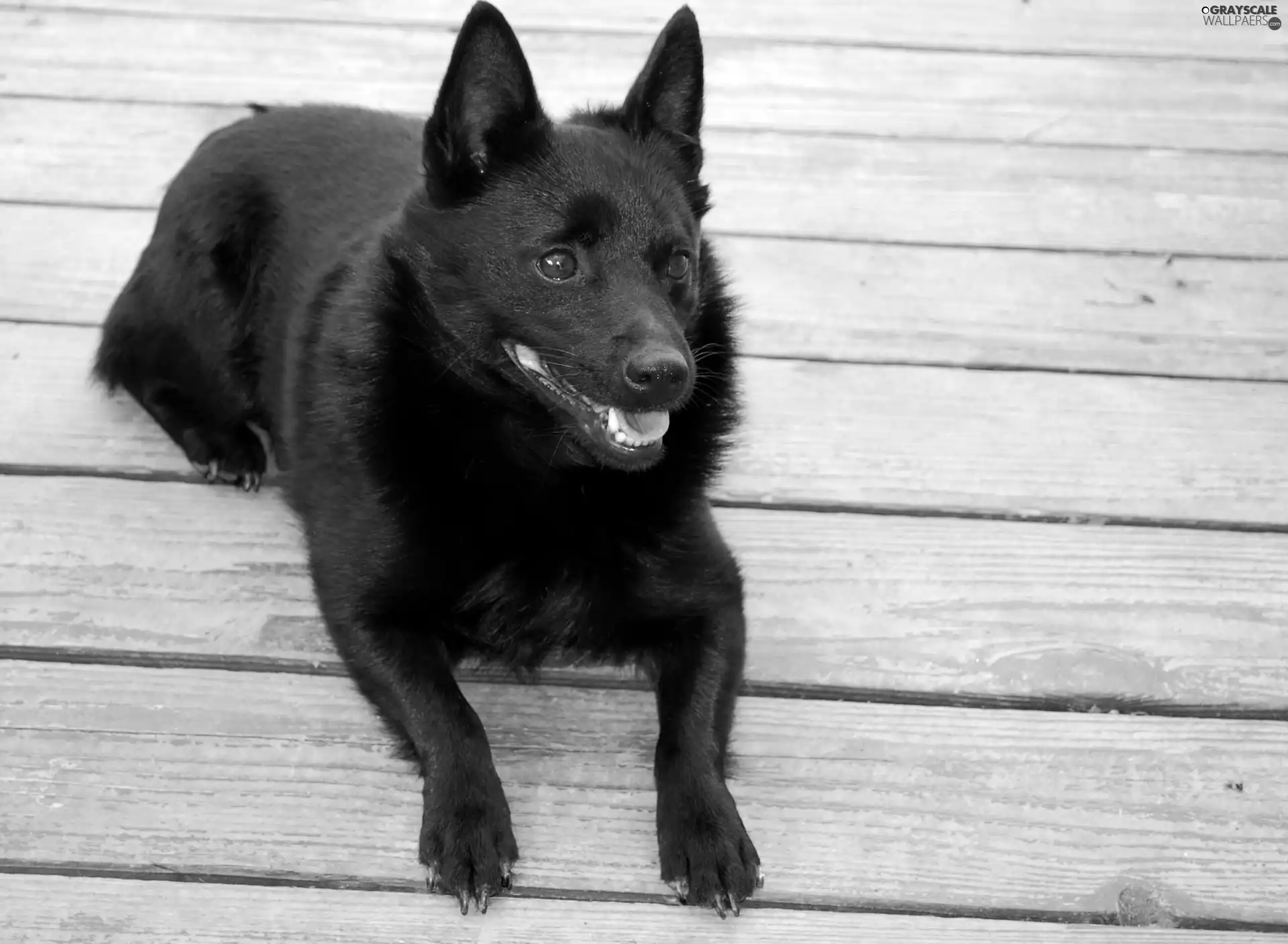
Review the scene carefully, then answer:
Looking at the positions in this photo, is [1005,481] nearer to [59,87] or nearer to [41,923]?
[41,923]

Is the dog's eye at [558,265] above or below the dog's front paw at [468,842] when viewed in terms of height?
above

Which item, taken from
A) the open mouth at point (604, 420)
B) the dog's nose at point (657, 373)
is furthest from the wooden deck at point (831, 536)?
the dog's nose at point (657, 373)

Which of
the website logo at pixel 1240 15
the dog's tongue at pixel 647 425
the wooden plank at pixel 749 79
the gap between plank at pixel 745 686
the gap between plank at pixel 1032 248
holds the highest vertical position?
the website logo at pixel 1240 15

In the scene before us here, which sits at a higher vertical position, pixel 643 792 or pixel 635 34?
pixel 635 34

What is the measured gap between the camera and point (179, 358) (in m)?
2.33

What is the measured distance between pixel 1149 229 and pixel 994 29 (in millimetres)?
860

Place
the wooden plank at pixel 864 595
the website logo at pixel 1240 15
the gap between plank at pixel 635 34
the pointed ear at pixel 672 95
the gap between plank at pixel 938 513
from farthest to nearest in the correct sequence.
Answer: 1. the website logo at pixel 1240 15
2. the gap between plank at pixel 635 34
3. the gap between plank at pixel 938 513
4. the wooden plank at pixel 864 595
5. the pointed ear at pixel 672 95

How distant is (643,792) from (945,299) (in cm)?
132

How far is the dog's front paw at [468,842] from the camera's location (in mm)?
1643

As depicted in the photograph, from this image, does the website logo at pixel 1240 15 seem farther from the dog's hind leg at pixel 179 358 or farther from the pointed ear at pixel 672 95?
the dog's hind leg at pixel 179 358

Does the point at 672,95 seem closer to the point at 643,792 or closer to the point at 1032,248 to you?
the point at 643,792

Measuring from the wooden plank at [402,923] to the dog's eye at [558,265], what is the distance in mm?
833

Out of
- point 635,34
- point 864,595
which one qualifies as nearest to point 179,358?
point 864,595

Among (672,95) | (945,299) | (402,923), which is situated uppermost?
(672,95)
